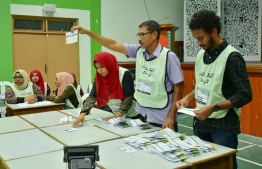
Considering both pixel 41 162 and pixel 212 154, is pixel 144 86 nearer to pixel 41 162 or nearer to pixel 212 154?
pixel 212 154

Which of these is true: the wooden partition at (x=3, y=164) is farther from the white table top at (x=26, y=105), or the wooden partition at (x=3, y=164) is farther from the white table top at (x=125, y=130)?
the white table top at (x=26, y=105)

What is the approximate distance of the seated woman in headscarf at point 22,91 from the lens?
4.18 m

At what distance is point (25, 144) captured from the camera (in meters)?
1.90

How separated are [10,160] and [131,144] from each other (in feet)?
2.25

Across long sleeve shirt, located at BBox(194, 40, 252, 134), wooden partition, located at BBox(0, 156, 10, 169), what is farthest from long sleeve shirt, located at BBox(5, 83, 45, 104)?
long sleeve shirt, located at BBox(194, 40, 252, 134)

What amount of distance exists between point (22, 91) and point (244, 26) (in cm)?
433

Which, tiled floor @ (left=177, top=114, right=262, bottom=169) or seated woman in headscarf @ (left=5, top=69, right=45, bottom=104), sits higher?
seated woman in headscarf @ (left=5, top=69, right=45, bottom=104)

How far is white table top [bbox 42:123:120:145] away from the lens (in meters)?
1.94

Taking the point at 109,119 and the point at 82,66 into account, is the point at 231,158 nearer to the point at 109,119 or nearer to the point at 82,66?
the point at 109,119

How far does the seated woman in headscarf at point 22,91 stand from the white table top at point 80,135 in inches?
79.3

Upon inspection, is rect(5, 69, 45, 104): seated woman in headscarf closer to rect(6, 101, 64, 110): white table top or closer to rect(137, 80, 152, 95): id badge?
rect(6, 101, 64, 110): white table top

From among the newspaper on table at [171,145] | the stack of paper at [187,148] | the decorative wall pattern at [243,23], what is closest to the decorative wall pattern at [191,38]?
the decorative wall pattern at [243,23]

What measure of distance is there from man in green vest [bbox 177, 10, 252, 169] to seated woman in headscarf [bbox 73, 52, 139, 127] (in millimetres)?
803

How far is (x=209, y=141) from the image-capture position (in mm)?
1897
